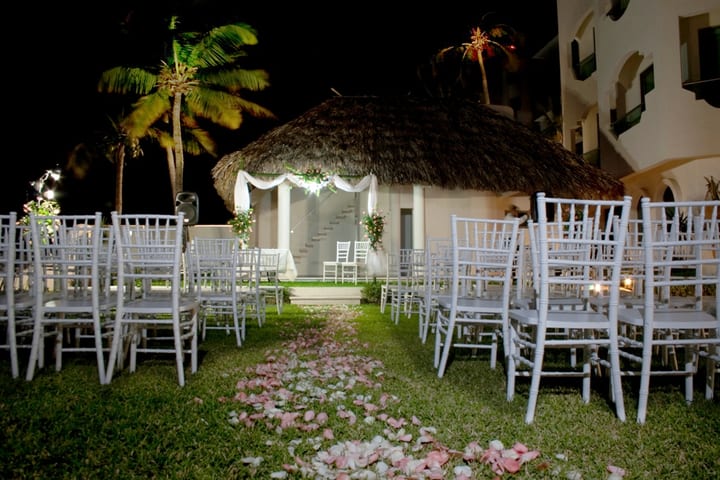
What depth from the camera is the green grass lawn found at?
81.8 inches

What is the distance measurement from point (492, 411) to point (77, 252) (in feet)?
10.7

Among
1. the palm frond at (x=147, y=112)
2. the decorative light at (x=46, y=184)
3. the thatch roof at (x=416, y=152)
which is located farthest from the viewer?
the palm frond at (x=147, y=112)

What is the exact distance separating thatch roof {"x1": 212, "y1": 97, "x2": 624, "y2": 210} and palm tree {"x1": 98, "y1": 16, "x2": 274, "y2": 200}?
3.25 meters

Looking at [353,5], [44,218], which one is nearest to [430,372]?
[44,218]

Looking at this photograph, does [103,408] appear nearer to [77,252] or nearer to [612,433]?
[77,252]

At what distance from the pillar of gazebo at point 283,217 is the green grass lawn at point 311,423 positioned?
7695 millimetres

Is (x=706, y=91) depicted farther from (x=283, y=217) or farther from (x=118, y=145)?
(x=118, y=145)

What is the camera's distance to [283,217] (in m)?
11.8

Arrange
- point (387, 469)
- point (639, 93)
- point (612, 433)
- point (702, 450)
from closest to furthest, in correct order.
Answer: point (387, 469) → point (702, 450) → point (612, 433) → point (639, 93)

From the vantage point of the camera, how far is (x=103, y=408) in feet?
9.14

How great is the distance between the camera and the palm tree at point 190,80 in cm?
1414

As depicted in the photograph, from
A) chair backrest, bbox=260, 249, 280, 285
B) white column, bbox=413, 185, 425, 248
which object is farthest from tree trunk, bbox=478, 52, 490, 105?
chair backrest, bbox=260, 249, 280, 285

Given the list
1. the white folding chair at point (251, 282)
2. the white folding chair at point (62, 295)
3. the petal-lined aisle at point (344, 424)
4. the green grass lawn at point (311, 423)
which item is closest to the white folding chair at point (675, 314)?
the green grass lawn at point (311, 423)

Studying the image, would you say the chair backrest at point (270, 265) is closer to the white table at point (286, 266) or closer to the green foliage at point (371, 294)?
the white table at point (286, 266)
